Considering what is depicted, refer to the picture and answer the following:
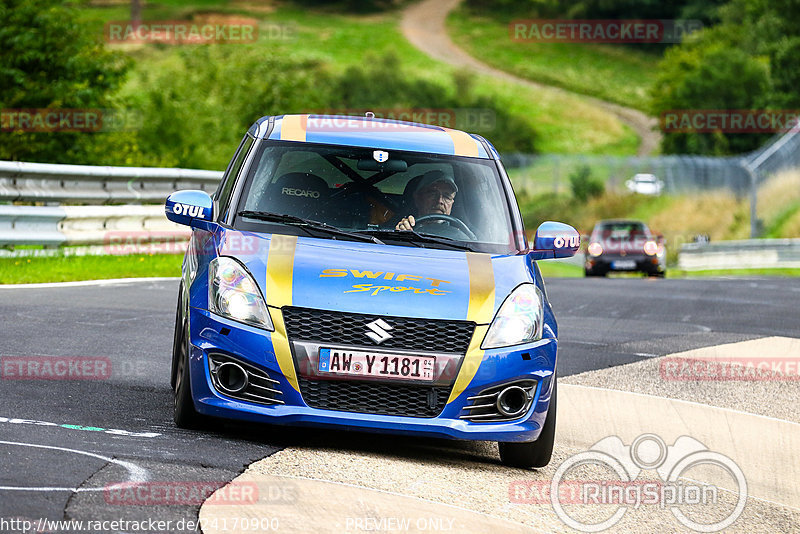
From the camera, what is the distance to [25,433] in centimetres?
648

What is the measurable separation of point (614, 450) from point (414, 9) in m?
133

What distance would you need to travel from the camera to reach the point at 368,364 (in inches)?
253

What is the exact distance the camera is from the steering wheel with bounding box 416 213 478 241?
7547mm

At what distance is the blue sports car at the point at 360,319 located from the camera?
21.2 feet

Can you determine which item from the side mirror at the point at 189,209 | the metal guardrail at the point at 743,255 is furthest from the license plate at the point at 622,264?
the side mirror at the point at 189,209

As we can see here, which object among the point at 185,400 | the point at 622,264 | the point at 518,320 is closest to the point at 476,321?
the point at 518,320

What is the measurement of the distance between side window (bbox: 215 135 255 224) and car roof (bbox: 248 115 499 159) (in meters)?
0.09

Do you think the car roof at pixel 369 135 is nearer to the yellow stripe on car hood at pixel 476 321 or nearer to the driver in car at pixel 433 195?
the driver in car at pixel 433 195

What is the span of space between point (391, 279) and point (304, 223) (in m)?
0.89

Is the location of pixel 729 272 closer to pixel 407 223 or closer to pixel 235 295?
pixel 407 223

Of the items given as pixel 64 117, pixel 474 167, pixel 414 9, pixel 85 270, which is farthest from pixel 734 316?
pixel 414 9

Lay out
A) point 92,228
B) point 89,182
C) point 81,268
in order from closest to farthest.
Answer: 1. point 81,268
2. point 92,228
3. point 89,182

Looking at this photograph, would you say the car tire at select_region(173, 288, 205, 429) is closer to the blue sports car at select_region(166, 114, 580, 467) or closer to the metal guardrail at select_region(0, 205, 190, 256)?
the blue sports car at select_region(166, 114, 580, 467)

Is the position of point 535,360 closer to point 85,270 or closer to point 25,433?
point 25,433
